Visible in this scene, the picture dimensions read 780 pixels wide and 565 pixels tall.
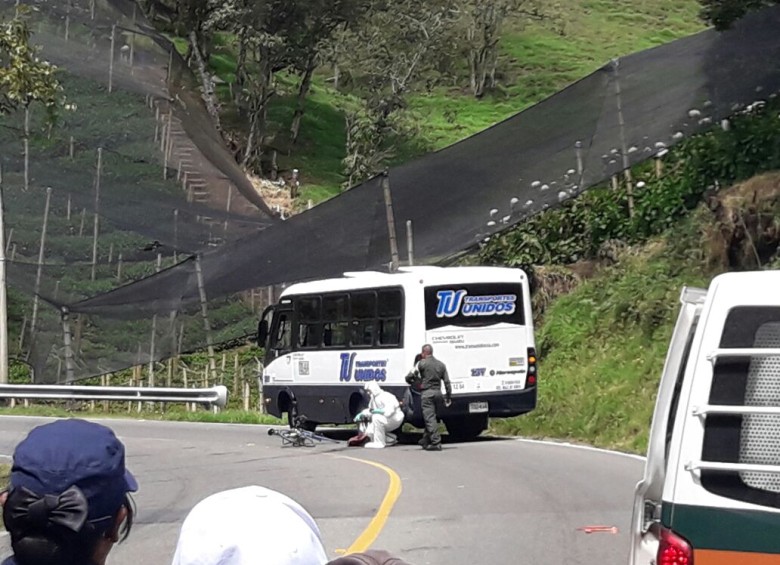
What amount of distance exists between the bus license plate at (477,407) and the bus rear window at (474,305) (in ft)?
4.49

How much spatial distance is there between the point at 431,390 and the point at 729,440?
15517 mm

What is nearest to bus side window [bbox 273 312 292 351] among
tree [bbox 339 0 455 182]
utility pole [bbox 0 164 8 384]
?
utility pole [bbox 0 164 8 384]

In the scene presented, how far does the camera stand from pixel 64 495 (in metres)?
2.86

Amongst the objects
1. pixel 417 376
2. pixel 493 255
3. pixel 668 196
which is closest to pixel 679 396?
pixel 417 376

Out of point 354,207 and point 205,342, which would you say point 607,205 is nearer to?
point 354,207

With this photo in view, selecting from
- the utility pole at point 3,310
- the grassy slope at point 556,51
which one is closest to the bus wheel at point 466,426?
the utility pole at point 3,310

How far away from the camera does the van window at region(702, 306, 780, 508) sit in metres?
4.89

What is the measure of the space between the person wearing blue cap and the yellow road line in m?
5.81

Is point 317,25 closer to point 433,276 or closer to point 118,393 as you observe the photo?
point 118,393

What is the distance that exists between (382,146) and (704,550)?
162 feet

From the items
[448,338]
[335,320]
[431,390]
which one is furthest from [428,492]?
[335,320]

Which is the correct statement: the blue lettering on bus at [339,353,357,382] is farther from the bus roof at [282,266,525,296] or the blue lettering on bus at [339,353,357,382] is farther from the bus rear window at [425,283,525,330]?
the bus rear window at [425,283,525,330]

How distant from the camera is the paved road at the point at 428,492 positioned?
36.7 feet

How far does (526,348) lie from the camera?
22688mm
